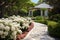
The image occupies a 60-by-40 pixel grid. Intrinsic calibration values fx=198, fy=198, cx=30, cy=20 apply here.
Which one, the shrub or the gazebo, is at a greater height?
the shrub

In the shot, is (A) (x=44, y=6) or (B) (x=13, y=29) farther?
(A) (x=44, y=6)

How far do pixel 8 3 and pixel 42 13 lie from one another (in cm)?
2569

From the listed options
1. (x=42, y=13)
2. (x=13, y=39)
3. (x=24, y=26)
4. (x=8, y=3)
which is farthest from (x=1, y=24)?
(x=42, y=13)

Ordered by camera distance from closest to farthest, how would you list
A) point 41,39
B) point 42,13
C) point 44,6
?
point 41,39
point 44,6
point 42,13

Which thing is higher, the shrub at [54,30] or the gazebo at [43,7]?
the shrub at [54,30]

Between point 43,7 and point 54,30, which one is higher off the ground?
point 54,30

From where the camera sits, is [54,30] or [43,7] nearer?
[54,30]

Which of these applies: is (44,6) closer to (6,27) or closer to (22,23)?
(22,23)

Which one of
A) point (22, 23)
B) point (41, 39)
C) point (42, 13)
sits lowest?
point (42, 13)

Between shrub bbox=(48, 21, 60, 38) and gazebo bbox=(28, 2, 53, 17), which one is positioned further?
gazebo bbox=(28, 2, 53, 17)

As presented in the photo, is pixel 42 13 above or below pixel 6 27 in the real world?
below

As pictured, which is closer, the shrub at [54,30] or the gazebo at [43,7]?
the shrub at [54,30]

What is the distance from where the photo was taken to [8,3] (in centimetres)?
2106

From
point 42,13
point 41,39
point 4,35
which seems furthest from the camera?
point 42,13
